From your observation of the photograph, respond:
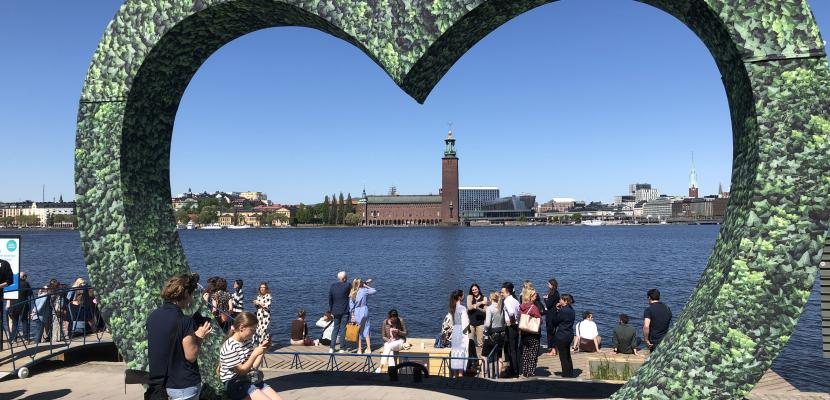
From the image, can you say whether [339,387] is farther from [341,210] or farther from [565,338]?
[341,210]

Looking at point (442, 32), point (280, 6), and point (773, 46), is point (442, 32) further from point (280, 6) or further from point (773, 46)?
point (773, 46)

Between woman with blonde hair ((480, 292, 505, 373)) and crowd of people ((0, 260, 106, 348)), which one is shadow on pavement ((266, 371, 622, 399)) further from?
crowd of people ((0, 260, 106, 348))

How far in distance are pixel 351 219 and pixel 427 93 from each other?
188644 millimetres

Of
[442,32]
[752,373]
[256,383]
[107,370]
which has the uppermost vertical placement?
[442,32]

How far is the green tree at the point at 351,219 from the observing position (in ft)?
629

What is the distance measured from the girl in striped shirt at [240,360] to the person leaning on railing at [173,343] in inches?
15.9

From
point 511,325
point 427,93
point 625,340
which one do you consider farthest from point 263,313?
point 427,93

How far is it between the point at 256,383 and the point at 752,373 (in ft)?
11.6

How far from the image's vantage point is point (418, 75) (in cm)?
465

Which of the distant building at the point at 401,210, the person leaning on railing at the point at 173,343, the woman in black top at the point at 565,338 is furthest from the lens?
the distant building at the point at 401,210

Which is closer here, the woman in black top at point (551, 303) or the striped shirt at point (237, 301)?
the woman in black top at point (551, 303)

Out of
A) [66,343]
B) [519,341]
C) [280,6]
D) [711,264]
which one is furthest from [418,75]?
[66,343]

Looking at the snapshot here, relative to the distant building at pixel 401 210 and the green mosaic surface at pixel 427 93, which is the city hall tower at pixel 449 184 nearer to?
the distant building at pixel 401 210

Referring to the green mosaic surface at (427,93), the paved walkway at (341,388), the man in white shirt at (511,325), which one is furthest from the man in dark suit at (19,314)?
the man in white shirt at (511,325)
